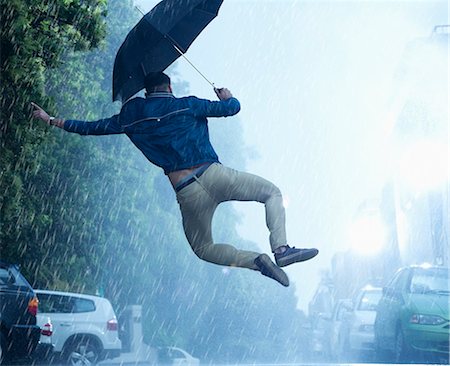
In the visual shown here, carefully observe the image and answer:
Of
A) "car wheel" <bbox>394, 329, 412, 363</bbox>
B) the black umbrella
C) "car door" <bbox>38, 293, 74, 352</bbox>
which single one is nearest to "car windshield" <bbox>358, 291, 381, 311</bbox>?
"car wheel" <bbox>394, 329, 412, 363</bbox>

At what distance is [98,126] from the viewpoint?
5.34 m

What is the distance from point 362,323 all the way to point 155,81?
43.7 feet

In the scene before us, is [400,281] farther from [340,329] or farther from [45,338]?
[340,329]

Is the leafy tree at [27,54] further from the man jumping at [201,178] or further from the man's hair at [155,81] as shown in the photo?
the man jumping at [201,178]

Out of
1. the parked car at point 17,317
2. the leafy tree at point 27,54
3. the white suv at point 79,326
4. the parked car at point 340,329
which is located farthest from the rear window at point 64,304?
the parked car at point 17,317

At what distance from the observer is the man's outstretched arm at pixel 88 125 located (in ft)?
17.1

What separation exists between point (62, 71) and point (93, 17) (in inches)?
646

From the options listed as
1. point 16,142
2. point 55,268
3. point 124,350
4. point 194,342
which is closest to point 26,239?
point 55,268

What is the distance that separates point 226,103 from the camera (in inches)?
199

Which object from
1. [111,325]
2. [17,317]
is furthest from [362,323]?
[17,317]

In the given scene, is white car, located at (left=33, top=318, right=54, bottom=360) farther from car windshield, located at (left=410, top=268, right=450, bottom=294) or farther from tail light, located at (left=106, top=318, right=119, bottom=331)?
car windshield, located at (left=410, top=268, right=450, bottom=294)

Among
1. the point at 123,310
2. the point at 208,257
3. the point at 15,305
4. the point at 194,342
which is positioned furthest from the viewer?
the point at 194,342

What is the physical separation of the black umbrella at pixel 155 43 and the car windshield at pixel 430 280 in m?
8.42

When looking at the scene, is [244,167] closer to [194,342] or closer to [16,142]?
[194,342]
